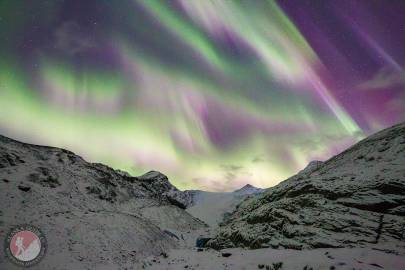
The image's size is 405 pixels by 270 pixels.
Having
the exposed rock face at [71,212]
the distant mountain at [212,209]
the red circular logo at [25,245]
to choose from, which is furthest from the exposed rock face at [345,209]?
the distant mountain at [212,209]

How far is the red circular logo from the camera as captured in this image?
957 inches

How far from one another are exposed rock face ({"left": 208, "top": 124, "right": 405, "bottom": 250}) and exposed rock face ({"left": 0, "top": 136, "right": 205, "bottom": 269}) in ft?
41.9

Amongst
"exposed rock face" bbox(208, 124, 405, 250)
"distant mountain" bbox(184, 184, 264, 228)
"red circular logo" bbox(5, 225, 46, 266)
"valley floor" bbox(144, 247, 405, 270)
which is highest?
"distant mountain" bbox(184, 184, 264, 228)

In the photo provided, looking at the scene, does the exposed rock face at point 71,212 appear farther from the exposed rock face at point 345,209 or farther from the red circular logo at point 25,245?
the exposed rock face at point 345,209

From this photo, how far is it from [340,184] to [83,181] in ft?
182

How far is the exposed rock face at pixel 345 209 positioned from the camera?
72.2 ft

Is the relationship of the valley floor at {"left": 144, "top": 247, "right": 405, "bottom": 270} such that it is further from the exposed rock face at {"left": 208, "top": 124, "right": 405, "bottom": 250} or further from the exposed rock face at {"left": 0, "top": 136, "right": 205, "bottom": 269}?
the exposed rock face at {"left": 0, "top": 136, "right": 205, "bottom": 269}

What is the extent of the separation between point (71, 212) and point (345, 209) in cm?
3543

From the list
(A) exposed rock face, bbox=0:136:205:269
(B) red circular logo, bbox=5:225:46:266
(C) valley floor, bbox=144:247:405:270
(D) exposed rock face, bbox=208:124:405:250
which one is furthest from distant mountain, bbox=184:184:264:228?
(C) valley floor, bbox=144:247:405:270

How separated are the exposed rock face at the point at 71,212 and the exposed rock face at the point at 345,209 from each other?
12758 mm

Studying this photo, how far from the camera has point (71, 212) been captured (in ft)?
133

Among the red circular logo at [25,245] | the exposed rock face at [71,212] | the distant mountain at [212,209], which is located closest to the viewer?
the red circular logo at [25,245]

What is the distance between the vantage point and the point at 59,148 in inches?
2844

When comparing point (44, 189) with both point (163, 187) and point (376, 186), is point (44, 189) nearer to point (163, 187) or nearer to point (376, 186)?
point (376, 186)
